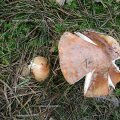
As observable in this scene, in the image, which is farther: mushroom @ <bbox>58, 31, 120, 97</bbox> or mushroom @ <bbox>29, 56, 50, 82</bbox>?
mushroom @ <bbox>29, 56, 50, 82</bbox>

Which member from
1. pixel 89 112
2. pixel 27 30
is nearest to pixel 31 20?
pixel 27 30

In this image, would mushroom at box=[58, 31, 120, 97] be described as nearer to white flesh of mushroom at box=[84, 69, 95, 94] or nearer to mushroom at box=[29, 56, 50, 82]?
white flesh of mushroom at box=[84, 69, 95, 94]

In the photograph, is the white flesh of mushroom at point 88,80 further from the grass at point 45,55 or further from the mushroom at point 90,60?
the grass at point 45,55

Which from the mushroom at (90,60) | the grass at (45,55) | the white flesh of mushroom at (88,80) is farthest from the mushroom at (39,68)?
the white flesh of mushroom at (88,80)

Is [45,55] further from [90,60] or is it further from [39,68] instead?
[90,60]

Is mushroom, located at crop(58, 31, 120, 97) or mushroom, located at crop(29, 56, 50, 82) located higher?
mushroom, located at crop(58, 31, 120, 97)

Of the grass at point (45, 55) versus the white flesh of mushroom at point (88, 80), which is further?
the grass at point (45, 55)

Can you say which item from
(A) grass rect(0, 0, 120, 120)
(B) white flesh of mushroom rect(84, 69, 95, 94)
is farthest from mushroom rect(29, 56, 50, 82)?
(B) white flesh of mushroom rect(84, 69, 95, 94)
